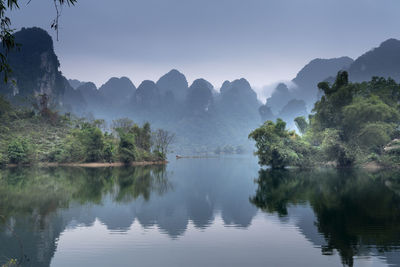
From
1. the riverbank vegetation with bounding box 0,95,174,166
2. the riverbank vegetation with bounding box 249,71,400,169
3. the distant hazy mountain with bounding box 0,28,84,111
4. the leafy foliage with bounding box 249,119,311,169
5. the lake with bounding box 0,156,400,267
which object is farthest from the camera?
the distant hazy mountain with bounding box 0,28,84,111

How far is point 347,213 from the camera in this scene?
15875 millimetres

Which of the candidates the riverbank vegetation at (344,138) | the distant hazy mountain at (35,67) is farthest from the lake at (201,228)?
the distant hazy mountain at (35,67)

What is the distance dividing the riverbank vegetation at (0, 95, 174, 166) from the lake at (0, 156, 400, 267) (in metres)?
35.7

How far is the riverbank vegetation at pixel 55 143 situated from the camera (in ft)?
183

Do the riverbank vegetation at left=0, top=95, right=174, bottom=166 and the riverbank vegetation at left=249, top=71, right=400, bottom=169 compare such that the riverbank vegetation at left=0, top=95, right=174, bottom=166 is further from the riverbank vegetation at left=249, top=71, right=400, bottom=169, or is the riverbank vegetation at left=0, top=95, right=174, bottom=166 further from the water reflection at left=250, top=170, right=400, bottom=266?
the water reflection at left=250, top=170, right=400, bottom=266

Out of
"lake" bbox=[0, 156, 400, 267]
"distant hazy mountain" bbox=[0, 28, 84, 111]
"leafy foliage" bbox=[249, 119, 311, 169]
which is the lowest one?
"lake" bbox=[0, 156, 400, 267]

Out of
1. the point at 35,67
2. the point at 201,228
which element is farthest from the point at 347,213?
the point at 35,67

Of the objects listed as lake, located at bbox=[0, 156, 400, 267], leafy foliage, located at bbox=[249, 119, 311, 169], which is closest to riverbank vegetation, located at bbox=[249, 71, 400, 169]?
leafy foliage, located at bbox=[249, 119, 311, 169]

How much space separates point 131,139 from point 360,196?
45.5 meters

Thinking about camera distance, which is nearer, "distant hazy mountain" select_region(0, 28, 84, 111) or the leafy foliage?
the leafy foliage

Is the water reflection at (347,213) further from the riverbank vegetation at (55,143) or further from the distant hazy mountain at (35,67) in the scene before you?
the distant hazy mountain at (35,67)

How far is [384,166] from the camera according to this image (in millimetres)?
49531

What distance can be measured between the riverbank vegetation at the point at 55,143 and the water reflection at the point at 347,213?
4099 centimetres

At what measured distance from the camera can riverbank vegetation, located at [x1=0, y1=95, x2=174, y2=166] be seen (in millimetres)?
55906
